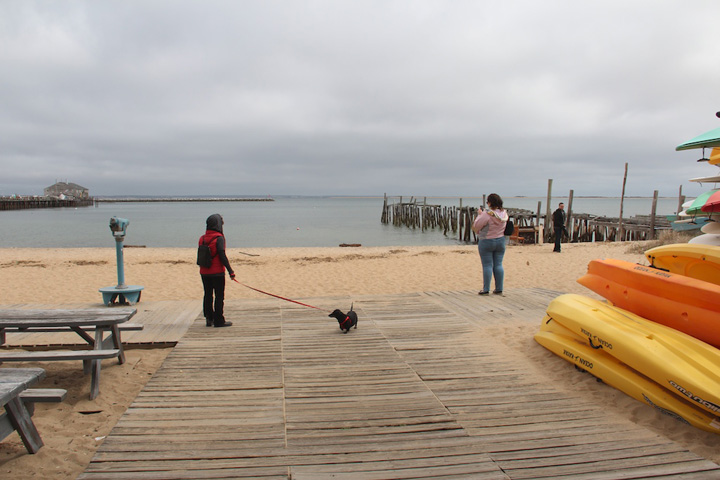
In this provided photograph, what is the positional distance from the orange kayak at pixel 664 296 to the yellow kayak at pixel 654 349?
13 cm

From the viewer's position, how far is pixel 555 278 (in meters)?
10.4

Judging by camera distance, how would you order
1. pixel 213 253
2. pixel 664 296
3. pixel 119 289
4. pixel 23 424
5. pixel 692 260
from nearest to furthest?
pixel 23 424, pixel 664 296, pixel 692 260, pixel 213 253, pixel 119 289

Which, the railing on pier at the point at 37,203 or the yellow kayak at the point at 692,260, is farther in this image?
the railing on pier at the point at 37,203

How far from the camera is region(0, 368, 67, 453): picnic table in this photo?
7.91 ft

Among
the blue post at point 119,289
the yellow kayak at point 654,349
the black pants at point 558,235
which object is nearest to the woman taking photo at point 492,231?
the yellow kayak at point 654,349

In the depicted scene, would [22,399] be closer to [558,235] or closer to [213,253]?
[213,253]

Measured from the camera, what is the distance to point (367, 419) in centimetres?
291

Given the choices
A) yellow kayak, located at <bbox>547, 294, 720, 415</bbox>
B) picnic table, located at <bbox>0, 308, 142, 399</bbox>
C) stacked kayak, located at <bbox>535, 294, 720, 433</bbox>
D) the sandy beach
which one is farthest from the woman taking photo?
picnic table, located at <bbox>0, 308, 142, 399</bbox>

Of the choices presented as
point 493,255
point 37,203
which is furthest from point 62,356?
point 37,203

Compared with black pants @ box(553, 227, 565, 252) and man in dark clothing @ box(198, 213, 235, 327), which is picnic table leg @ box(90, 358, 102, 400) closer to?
man in dark clothing @ box(198, 213, 235, 327)

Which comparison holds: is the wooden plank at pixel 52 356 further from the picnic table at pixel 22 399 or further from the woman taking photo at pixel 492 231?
the woman taking photo at pixel 492 231

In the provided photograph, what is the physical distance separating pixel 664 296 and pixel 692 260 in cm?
57

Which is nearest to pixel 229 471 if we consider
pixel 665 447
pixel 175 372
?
pixel 175 372

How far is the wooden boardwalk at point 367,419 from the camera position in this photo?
7.84 feet
